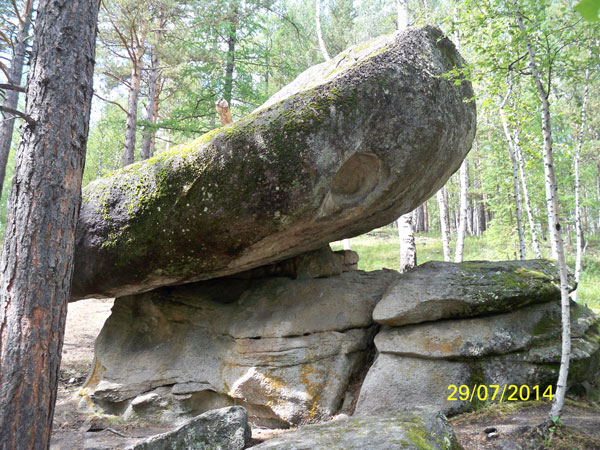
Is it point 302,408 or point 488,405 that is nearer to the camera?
point 488,405

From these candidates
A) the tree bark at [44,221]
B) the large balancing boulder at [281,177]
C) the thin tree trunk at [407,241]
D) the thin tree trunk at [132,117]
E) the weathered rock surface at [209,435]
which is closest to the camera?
the tree bark at [44,221]

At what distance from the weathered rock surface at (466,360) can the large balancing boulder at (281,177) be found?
1.97 metres

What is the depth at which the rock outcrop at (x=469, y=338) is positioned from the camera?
17.3ft

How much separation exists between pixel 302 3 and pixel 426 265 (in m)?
21.9

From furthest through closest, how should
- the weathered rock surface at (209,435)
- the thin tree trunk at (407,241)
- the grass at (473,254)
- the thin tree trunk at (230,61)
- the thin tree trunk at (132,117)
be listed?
1. the grass at (473,254)
2. the thin tree trunk at (230,61)
3. the thin tree trunk at (132,117)
4. the thin tree trunk at (407,241)
5. the weathered rock surface at (209,435)

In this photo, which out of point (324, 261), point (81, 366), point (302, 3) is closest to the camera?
point (324, 261)

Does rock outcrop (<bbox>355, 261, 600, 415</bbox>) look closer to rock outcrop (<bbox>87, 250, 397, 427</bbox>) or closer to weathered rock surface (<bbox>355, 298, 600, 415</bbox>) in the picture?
weathered rock surface (<bbox>355, 298, 600, 415</bbox>)

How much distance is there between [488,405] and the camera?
5156mm

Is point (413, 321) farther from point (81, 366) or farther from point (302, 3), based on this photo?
point (302, 3)

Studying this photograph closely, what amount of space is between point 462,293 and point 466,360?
2.95ft

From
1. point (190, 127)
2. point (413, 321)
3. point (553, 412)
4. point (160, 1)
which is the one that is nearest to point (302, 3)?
point (160, 1)

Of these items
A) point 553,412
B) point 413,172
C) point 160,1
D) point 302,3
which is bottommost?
point 553,412
